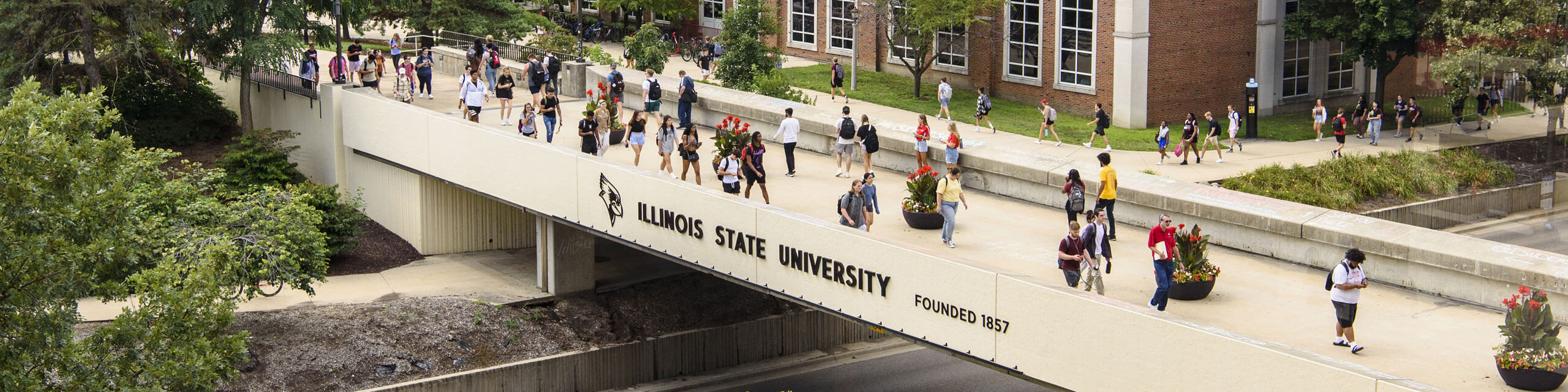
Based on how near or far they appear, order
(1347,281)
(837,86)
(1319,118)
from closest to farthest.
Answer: (1347,281)
(1319,118)
(837,86)

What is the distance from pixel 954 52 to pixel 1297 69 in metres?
10.0

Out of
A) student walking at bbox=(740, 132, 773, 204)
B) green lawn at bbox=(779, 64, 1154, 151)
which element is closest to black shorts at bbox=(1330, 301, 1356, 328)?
student walking at bbox=(740, 132, 773, 204)

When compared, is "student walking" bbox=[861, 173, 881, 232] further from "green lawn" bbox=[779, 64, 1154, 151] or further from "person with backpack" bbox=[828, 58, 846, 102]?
"person with backpack" bbox=[828, 58, 846, 102]

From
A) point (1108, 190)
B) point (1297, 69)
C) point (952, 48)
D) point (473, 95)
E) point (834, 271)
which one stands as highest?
point (952, 48)

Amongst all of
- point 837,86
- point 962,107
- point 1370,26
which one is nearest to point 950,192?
point 962,107

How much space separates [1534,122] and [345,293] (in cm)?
3226

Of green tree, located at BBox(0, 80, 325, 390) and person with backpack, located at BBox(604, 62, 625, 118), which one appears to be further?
person with backpack, located at BBox(604, 62, 625, 118)

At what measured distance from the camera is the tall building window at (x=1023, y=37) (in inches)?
1660

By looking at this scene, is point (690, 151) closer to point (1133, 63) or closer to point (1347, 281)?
point (1347, 281)

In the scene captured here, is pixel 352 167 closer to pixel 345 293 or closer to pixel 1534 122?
pixel 345 293

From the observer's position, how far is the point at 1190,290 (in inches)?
750

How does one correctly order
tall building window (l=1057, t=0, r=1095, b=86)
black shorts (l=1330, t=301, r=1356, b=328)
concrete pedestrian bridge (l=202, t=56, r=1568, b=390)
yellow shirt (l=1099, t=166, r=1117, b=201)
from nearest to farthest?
concrete pedestrian bridge (l=202, t=56, r=1568, b=390)
black shorts (l=1330, t=301, r=1356, b=328)
yellow shirt (l=1099, t=166, r=1117, b=201)
tall building window (l=1057, t=0, r=1095, b=86)

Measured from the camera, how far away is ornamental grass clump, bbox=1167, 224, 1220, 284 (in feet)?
62.4

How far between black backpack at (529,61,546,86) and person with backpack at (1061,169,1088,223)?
15268 millimetres
